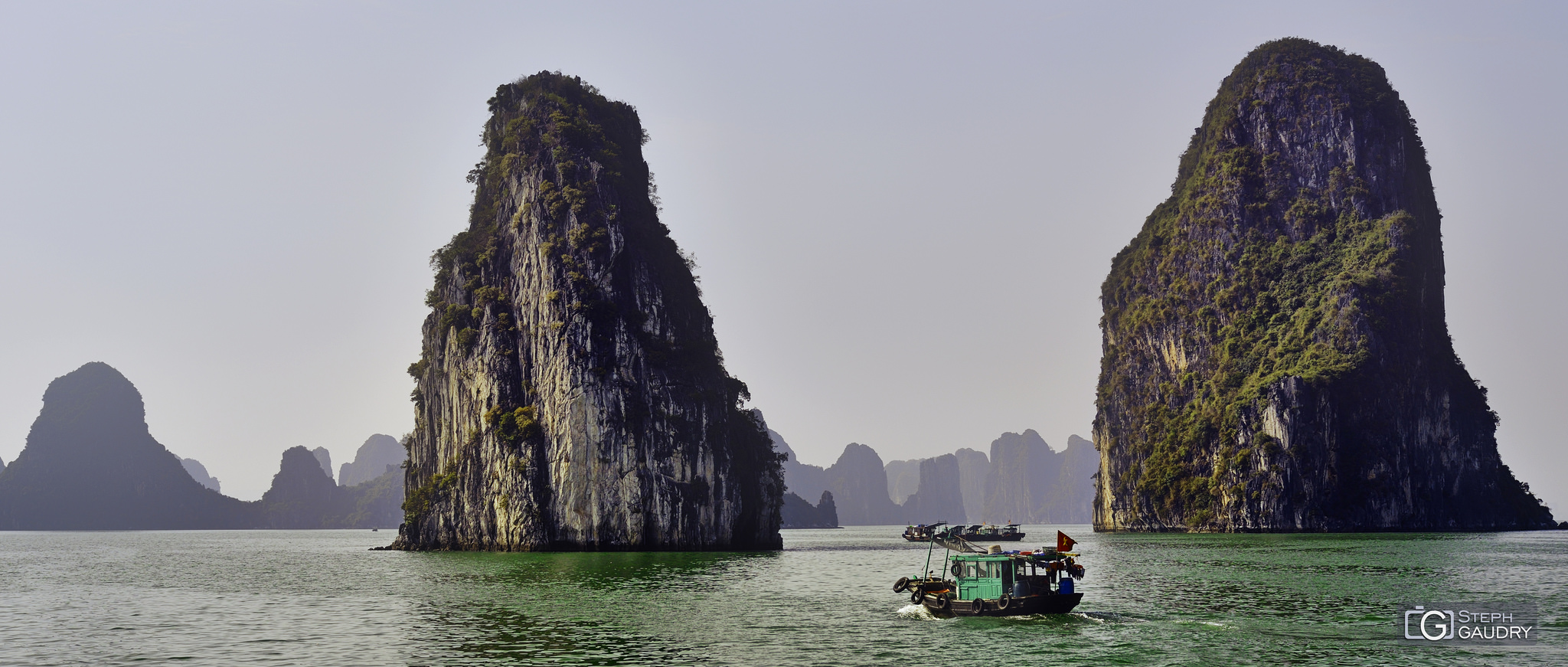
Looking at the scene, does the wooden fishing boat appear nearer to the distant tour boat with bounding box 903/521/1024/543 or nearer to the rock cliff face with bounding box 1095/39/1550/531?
the distant tour boat with bounding box 903/521/1024/543

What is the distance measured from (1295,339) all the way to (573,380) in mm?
98096

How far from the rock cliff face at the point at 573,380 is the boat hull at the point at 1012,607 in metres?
56.0

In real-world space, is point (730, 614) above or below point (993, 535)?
above

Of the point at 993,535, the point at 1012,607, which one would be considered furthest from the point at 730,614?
the point at 993,535

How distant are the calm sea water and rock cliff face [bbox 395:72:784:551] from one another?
57.5ft

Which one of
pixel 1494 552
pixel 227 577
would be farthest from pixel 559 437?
pixel 1494 552

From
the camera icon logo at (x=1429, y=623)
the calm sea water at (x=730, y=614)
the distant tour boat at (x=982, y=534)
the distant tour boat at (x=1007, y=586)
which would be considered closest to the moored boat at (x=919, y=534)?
the distant tour boat at (x=982, y=534)

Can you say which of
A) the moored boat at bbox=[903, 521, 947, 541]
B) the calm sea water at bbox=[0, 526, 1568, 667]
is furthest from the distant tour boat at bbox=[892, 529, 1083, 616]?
the moored boat at bbox=[903, 521, 947, 541]

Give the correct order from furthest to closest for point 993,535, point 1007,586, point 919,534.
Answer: point 993,535
point 919,534
point 1007,586

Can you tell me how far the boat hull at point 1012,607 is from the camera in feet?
131

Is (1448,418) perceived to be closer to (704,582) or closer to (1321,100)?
(1321,100)

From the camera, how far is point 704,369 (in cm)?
10362

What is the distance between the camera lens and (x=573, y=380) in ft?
316

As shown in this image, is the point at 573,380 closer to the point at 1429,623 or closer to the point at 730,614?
the point at 730,614
